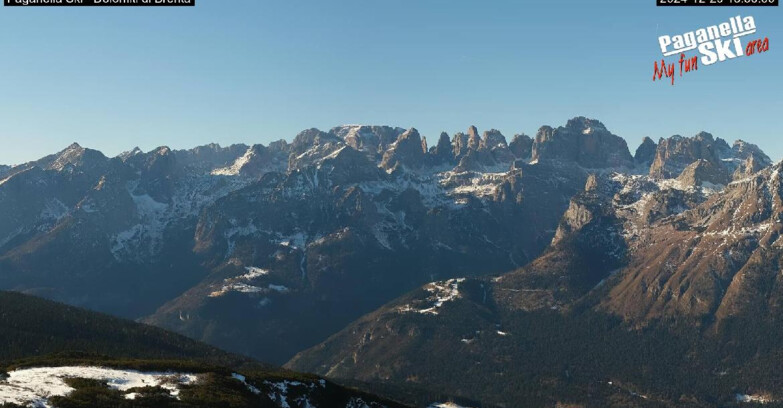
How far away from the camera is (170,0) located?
18900 centimetres

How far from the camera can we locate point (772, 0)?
19888cm

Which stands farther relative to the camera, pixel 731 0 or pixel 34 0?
pixel 731 0

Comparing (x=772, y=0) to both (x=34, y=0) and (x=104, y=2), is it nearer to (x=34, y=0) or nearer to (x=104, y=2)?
(x=104, y=2)

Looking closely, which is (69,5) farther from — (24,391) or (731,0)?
(731,0)

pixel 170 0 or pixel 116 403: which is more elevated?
pixel 170 0

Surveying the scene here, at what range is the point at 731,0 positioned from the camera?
19825cm

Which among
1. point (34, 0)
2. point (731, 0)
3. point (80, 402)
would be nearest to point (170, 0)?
point (34, 0)

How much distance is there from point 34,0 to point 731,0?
188m

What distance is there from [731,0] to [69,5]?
17752 centimetres

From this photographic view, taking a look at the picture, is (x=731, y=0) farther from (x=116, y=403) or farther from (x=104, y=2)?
(x=116, y=403)

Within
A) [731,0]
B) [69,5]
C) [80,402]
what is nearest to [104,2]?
[69,5]

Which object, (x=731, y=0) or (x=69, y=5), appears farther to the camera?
(x=731, y=0)

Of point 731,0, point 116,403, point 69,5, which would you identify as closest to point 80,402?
point 116,403

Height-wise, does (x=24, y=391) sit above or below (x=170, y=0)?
below
